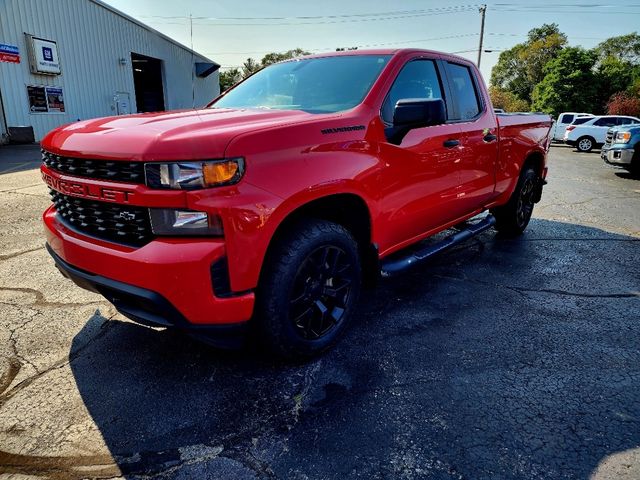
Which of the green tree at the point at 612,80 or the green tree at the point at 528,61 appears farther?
the green tree at the point at 528,61

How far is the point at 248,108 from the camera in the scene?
3271 mm

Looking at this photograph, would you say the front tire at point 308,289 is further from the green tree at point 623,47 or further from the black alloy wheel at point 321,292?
the green tree at point 623,47

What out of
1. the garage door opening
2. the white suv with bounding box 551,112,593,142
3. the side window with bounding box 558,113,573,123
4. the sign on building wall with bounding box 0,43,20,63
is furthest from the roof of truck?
the garage door opening

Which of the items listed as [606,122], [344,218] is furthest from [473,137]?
[606,122]

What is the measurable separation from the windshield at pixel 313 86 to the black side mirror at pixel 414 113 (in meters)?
0.29

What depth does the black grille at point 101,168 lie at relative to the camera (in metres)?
2.11

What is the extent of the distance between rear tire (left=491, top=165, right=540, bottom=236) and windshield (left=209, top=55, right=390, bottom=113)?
112 inches

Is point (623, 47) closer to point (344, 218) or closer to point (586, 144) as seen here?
point (586, 144)

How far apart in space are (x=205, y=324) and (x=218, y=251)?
39 centimetres

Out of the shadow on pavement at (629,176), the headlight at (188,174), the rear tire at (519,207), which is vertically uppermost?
the headlight at (188,174)

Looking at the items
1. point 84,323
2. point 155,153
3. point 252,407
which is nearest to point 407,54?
point 155,153

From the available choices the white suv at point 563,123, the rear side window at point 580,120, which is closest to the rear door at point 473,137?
the rear side window at point 580,120

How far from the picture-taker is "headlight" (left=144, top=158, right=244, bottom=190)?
2047 millimetres

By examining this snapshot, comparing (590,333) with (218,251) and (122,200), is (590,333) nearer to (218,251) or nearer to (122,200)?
(218,251)
